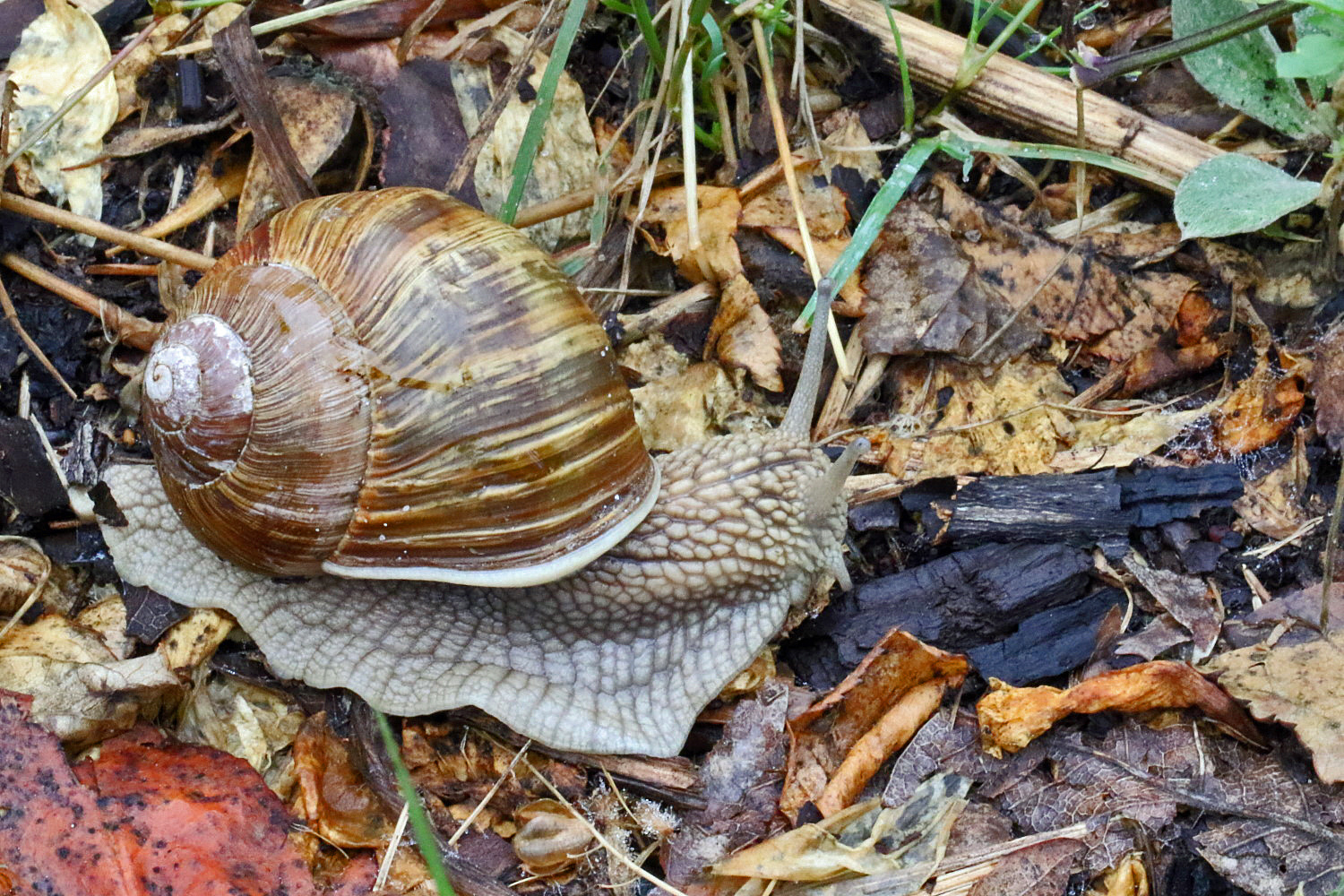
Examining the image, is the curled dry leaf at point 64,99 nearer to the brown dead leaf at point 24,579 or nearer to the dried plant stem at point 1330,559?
the brown dead leaf at point 24,579

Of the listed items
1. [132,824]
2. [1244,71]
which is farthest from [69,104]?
[1244,71]

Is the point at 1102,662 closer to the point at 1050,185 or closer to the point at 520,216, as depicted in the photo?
the point at 1050,185

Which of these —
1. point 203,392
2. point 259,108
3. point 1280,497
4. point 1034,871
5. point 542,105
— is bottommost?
point 1034,871

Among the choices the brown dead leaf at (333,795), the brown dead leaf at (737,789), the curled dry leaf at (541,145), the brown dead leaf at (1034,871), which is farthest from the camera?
the curled dry leaf at (541,145)

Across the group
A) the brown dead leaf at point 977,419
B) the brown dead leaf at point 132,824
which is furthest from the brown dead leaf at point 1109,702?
the brown dead leaf at point 132,824

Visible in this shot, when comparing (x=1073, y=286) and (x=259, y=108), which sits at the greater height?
(x=259, y=108)

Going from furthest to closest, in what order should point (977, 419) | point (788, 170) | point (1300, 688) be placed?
point (788, 170) → point (977, 419) → point (1300, 688)

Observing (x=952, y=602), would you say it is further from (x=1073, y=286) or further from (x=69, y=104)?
(x=69, y=104)

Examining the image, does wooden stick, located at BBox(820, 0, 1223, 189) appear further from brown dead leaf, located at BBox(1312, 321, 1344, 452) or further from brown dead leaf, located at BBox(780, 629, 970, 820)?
brown dead leaf, located at BBox(780, 629, 970, 820)
